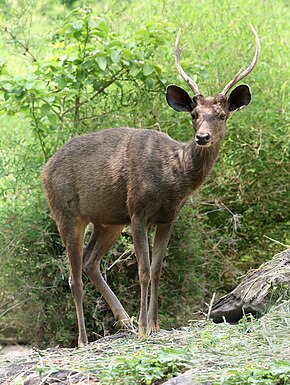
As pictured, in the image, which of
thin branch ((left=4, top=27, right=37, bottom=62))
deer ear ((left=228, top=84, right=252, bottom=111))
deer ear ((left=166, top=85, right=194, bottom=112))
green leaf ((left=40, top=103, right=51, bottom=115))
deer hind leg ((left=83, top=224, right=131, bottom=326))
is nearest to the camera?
deer ear ((left=228, top=84, right=252, bottom=111))

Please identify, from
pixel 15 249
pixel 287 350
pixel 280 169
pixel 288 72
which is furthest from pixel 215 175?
pixel 287 350

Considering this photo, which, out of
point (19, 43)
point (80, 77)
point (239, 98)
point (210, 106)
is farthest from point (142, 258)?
point (19, 43)

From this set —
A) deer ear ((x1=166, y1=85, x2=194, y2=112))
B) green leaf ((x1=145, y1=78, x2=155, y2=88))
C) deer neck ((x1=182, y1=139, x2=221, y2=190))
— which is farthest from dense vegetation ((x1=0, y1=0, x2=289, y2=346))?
deer neck ((x1=182, y1=139, x2=221, y2=190))

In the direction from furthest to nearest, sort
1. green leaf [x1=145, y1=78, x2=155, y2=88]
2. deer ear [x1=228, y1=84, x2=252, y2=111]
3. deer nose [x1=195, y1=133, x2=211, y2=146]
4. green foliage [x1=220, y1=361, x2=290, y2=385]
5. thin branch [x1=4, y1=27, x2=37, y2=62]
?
thin branch [x1=4, y1=27, x2=37, y2=62] → green leaf [x1=145, y1=78, x2=155, y2=88] → deer ear [x1=228, y1=84, x2=252, y2=111] → deer nose [x1=195, y1=133, x2=211, y2=146] → green foliage [x1=220, y1=361, x2=290, y2=385]

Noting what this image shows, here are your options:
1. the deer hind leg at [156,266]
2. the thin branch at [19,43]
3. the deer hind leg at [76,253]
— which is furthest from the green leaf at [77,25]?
the deer hind leg at [156,266]

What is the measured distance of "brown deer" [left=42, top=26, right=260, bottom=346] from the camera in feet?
22.8

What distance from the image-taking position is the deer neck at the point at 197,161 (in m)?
6.92

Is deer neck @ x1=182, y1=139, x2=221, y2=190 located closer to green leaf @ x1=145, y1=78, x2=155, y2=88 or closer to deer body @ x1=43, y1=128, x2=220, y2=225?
deer body @ x1=43, y1=128, x2=220, y2=225

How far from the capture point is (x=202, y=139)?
661 cm

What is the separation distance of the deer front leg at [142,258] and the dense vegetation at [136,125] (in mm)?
1557

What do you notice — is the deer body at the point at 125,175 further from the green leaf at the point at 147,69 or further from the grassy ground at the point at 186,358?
the green leaf at the point at 147,69

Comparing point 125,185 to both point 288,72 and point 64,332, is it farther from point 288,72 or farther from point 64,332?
point 288,72

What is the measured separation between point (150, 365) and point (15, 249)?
3.84m

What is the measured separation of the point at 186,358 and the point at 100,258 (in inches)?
101
